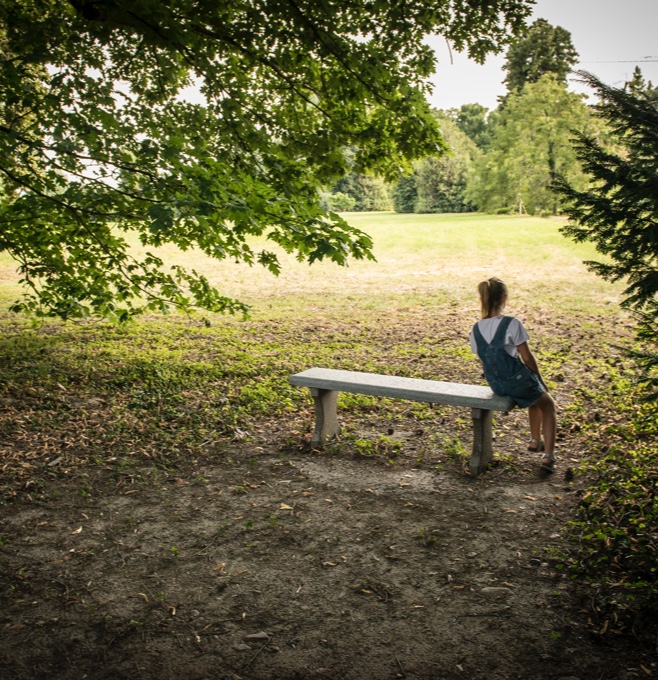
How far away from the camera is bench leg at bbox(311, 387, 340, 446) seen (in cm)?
607

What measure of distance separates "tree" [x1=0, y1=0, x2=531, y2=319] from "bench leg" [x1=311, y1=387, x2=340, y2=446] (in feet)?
5.05

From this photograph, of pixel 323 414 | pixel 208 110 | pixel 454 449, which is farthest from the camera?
pixel 208 110

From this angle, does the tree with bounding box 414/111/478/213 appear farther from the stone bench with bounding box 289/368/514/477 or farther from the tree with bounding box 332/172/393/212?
the stone bench with bounding box 289/368/514/477

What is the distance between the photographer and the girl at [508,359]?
519 cm

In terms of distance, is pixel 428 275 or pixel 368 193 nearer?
pixel 428 275

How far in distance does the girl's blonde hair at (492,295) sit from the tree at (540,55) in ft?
137

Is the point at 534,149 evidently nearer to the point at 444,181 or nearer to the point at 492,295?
the point at 444,181

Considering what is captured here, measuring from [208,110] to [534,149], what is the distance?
29471 mm

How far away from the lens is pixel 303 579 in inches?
157

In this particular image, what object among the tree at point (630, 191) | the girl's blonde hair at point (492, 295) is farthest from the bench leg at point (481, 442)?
the tree at point (630, 191)

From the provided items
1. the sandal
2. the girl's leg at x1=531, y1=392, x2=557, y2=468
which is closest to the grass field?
the sandal

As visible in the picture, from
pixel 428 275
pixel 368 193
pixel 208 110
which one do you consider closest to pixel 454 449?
pixel 208 110

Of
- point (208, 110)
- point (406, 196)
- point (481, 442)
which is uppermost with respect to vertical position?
point (406, 196)

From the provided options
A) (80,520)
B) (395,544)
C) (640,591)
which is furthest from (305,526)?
(640,591)
